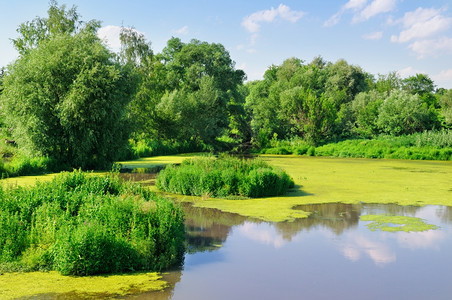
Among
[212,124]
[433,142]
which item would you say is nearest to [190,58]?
[212,124]

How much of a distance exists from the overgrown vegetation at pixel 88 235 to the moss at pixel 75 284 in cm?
25

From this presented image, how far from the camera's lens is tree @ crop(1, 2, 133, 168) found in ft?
74.2

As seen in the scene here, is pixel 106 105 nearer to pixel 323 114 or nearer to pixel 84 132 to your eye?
pixel 84 132

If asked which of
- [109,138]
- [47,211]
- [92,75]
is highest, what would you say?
[92,75]

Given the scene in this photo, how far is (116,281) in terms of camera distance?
24.5ft

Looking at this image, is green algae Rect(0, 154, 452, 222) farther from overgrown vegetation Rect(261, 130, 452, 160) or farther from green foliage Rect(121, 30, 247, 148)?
green foliage Rect(121, 30, 247, 148)

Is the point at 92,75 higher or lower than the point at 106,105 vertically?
higher

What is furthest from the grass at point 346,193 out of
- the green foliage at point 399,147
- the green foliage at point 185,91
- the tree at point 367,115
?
the tree at point 367,115

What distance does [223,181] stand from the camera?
1661 cm

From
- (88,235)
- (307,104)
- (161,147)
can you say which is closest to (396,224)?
(88,235)

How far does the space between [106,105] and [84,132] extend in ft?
6.39

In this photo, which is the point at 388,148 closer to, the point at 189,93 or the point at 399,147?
the point at 399,147

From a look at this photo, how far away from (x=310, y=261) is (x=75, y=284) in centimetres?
478

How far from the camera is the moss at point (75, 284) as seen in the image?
690 centimetres
